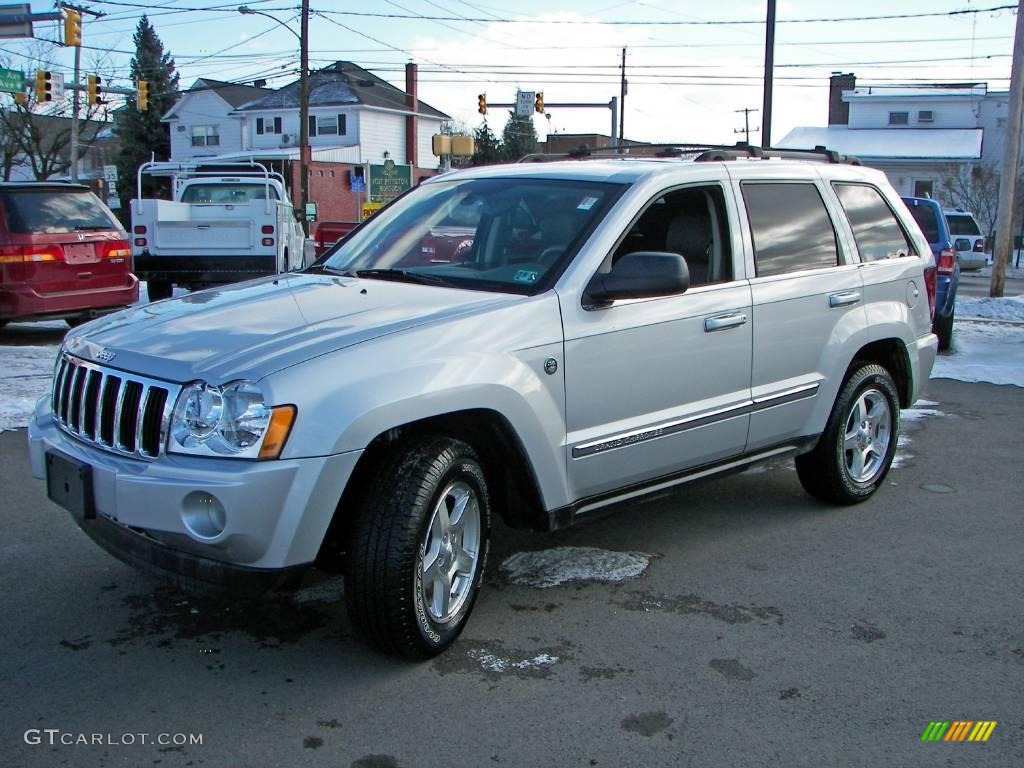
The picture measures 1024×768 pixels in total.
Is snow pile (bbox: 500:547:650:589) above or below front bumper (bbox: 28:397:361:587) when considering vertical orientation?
below

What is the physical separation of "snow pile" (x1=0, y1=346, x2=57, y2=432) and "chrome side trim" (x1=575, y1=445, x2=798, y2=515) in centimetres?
483

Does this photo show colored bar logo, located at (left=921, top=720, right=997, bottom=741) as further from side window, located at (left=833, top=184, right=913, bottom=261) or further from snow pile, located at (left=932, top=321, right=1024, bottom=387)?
snow pile, located at (left=932, top=321, right=1024, bottom=387)

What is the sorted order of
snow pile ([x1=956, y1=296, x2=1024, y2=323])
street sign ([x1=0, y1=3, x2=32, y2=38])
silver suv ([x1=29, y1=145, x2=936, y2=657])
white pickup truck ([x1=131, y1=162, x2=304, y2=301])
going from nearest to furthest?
silver suv ([x1=29, y1=145, x2=936, y2=657])
white pickup truck ([x1=131, y1=162, x2=304, y2=301])
snow pile ([x1=956, y1=296, x2=1024, y2=323])
street sign ([x1=0, y1=3, x2=32, y2=38])

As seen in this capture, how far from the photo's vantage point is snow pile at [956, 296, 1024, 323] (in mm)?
15772

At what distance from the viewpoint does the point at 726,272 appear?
4852mm

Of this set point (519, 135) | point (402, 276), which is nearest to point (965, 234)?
point (402, 276)

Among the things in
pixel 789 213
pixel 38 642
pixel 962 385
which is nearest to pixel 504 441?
pixel 38 642

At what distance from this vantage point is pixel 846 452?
5.70 metres

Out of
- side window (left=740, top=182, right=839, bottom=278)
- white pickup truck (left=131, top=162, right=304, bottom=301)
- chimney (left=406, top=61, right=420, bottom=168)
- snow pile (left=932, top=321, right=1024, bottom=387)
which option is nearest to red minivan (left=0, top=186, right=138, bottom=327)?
white pickup truck (left=131, top=162, right=304, bottom=301)

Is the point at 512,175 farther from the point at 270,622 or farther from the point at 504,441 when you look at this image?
the point at 270,622

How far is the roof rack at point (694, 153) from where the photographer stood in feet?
17.0

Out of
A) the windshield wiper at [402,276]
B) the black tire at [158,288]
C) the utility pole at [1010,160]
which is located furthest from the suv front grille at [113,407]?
the utility pole at [1010,160]

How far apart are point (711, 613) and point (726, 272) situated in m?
1.57

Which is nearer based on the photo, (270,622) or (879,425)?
(270,622)
